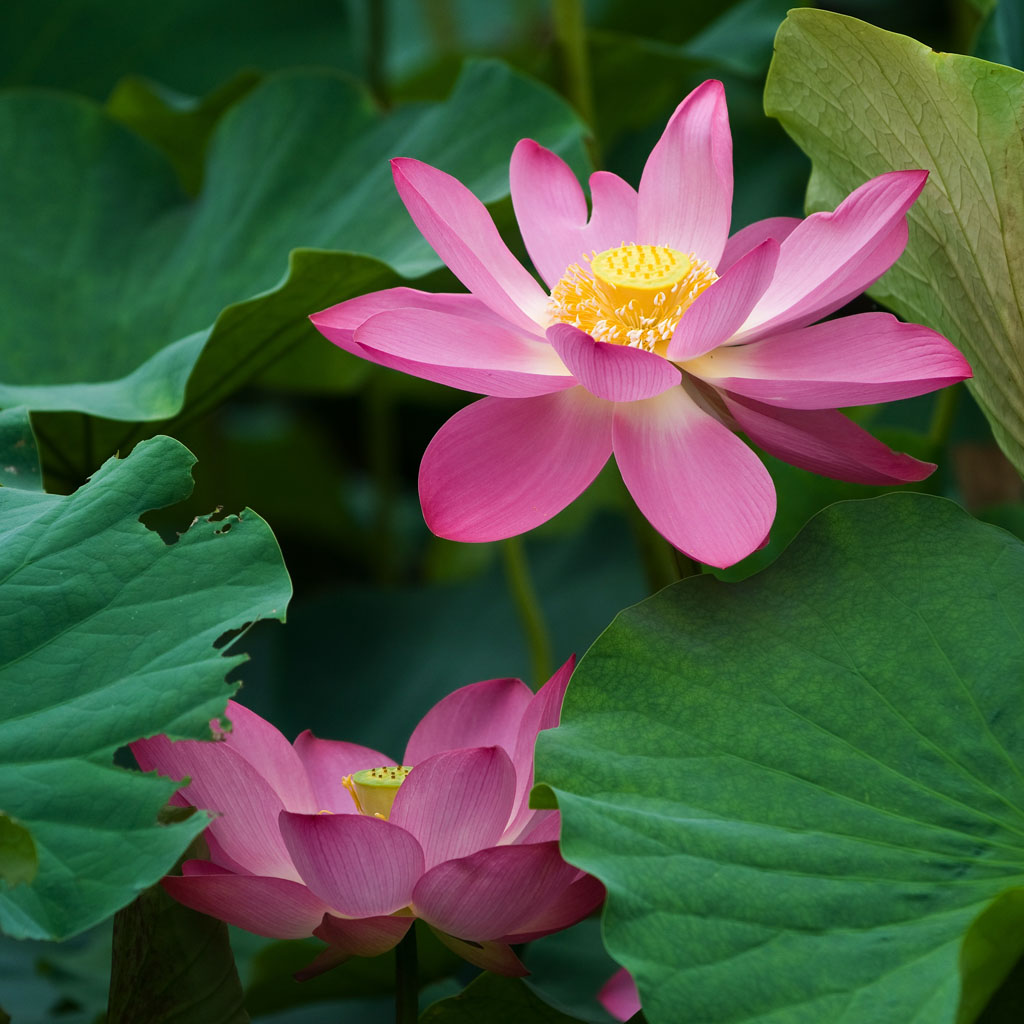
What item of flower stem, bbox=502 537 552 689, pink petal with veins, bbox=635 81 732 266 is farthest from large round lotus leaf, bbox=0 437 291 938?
flower stem, bbox=502 537 552 689

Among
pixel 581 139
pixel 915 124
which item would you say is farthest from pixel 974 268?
pixel 581 139

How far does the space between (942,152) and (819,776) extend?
1.00 feet

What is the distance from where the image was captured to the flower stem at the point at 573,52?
99 cm

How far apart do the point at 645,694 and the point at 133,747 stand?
0.69 ft

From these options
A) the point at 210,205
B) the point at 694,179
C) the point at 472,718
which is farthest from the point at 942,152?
the point at 210,205

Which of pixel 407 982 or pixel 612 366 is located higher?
pixel 612 366

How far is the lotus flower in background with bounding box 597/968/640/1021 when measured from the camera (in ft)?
2.03

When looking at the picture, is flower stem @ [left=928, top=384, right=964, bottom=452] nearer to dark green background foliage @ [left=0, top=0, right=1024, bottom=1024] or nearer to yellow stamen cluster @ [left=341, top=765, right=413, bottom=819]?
dark green background foliage @ [left=0, top=0, right=1024, bottom=1024]

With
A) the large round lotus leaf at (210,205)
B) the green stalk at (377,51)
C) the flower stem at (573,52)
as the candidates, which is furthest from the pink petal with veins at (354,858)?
the green stalk at (377,51)

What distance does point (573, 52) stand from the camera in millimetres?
1000

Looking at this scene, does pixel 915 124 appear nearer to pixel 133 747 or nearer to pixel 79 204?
pixel 133 747

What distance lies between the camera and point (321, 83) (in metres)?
1.04

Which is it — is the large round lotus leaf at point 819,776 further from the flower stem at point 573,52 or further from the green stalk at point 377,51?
the green stalk at point 377,51

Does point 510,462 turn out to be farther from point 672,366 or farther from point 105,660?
point 105,660
